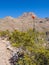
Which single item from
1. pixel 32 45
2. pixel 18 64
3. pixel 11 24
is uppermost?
pixel 11 24

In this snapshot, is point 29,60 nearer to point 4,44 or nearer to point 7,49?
point 7,49

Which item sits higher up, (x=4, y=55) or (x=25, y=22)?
(x=25, y=22)

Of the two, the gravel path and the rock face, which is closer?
the gravel path

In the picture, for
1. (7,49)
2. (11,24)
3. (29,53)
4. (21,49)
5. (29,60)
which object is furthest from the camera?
(11,24)

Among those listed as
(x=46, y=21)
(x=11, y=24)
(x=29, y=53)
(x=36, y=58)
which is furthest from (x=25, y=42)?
(x=46, y=21)

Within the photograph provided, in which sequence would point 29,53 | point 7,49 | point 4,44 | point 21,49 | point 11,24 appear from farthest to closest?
point 11,24 → point 4,44 → point 7,49 → point 21,49 → point 29,53

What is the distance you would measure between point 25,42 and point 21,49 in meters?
0.66

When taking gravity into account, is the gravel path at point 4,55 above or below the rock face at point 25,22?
below

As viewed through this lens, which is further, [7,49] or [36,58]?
[7,49]

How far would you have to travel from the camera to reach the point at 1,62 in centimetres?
1625

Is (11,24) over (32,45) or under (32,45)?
over

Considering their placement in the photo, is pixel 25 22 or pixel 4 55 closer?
pixel 4 55

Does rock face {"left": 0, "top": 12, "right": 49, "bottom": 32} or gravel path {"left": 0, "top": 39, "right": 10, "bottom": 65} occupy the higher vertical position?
rock face {"left": 0, "top": 12, "right": 49, "bottom": 32}

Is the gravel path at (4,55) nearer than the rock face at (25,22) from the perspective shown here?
Yes
